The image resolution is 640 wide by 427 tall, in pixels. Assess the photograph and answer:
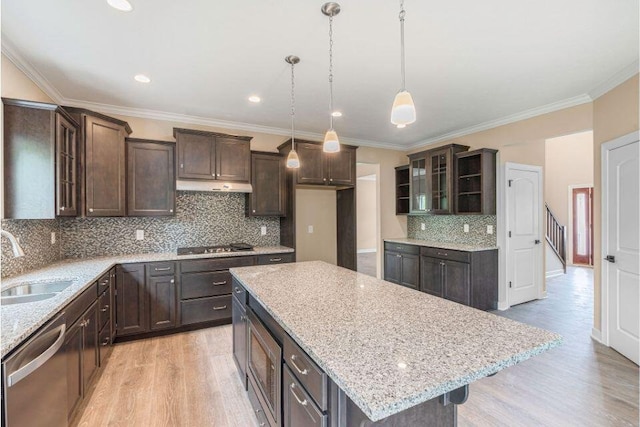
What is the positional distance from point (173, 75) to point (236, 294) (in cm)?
212

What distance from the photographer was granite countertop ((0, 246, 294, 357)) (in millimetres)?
1340

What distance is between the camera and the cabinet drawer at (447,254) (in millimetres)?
4000

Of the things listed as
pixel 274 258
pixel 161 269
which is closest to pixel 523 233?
pixel 274 258

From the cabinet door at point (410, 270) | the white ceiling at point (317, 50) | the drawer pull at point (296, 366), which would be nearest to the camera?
the drawer pull at point (296, 366)

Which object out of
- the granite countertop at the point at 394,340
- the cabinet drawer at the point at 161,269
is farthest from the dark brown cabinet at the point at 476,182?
the cabinet drawer at the point at 161,269

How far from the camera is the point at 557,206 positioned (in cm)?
758

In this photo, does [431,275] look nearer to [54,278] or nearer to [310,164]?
[310,164]

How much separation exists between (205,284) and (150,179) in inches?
55.8

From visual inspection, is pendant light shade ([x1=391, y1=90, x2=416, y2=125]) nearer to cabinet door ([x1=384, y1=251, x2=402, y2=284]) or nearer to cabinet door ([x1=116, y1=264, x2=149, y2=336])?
cabinet door ([x1=116, y1=264, x2=149, y2=336])

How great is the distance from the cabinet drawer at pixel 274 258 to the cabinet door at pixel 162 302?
1.02 m

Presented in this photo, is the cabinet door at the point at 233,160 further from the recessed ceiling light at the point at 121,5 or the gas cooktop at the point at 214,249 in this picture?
the recessed ceiling light at the point at 121,5

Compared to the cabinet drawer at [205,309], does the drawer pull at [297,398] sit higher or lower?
higher

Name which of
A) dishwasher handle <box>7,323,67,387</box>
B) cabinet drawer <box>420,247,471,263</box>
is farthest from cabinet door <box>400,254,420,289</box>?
dishwasher handle <box>7,323,67,387</box>

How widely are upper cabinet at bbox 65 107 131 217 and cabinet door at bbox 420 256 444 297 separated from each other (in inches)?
164
